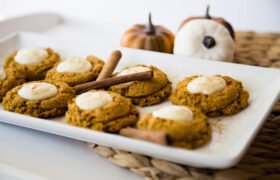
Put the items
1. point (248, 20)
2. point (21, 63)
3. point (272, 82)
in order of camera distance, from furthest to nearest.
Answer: point (248, 20), point (21, 63), point (272, 82)

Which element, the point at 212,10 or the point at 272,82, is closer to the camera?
the point at 272,82

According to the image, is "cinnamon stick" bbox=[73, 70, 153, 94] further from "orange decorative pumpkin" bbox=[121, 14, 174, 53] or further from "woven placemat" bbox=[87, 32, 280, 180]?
"orange decorative pumpkin" bbox=[121, 14, 174, 53]

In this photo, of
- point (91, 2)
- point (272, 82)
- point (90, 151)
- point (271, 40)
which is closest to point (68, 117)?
point (90, 151)

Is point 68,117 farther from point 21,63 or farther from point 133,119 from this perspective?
point 21,63

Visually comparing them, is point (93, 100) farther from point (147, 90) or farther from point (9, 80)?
point (9, 80)

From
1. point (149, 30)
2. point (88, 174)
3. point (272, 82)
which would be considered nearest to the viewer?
point (88, 174)

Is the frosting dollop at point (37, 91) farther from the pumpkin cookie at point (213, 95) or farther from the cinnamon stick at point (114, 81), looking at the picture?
the pumpkin cookie at point (213, 95)

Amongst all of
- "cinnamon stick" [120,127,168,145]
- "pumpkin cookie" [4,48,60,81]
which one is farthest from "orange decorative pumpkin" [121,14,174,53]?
"cinnamon stick" [120,127,168,145]

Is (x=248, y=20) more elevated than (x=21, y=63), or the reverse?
(x=21, y=63)
